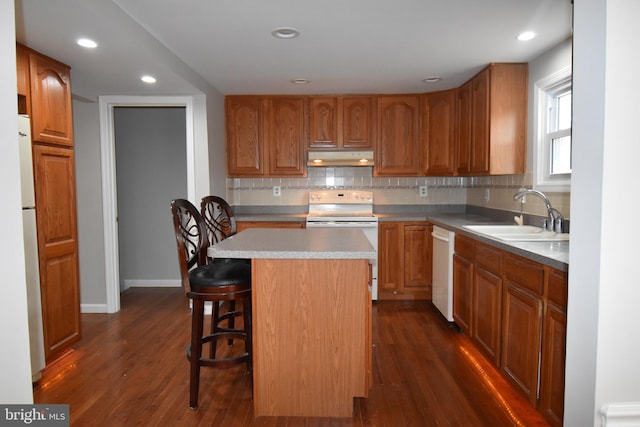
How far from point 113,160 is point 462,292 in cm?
327

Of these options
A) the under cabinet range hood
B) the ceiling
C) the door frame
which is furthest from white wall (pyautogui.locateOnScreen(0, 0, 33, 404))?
the under cabinet range hood

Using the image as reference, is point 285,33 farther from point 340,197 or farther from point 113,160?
point 340,197

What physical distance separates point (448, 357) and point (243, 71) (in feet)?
9.21

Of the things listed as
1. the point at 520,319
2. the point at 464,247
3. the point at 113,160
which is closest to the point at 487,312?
the point at 520,319

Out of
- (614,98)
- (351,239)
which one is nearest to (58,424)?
(351,239)

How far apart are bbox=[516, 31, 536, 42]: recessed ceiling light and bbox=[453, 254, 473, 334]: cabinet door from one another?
155 centimetres

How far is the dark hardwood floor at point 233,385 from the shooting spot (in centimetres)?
221

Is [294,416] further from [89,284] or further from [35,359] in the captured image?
[89,284]

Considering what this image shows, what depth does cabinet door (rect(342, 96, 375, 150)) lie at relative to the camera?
4.63 meters

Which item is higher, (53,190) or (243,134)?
(243,134)

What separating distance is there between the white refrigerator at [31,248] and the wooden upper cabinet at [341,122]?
2729mm

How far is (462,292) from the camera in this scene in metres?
3.30

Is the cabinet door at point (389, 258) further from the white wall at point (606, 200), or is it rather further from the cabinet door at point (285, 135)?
the white wall at point (606, 200)

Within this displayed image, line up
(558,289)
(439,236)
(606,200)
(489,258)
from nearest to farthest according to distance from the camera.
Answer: (606,200), (558,289), (489,258), (439,236)
